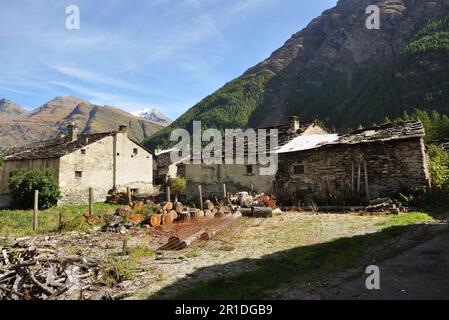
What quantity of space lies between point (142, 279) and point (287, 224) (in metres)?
7.17

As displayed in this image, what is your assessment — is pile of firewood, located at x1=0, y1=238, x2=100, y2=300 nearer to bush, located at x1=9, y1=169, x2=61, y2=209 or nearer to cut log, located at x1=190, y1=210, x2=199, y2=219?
cut log, located at x1=190, y1=210, x2=199, y2=219

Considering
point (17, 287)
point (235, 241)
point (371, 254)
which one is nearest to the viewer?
point (17, 287)

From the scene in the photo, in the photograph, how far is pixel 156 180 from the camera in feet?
153

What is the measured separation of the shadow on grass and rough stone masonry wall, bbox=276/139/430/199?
20.6 ft

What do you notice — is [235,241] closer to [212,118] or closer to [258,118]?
[212,118]

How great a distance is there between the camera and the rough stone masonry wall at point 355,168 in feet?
54.4

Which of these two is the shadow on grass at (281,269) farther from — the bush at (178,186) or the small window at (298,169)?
the bush at (178,186)

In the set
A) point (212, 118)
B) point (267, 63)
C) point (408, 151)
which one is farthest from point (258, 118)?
point (408, 151)

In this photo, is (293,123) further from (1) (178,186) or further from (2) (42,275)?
(2) (42,275)

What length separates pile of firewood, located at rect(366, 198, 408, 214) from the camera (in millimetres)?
15141

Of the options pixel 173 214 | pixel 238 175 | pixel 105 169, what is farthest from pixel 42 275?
pixel 105 169

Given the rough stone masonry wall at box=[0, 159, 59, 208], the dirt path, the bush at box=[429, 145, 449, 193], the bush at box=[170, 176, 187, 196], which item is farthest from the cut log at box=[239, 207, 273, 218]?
the rough stone masonry wall at box=[0, 159, 59, 208]

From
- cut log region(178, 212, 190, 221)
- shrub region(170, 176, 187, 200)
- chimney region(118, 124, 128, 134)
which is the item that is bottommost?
cut log region(178, 212, 190, 221)
